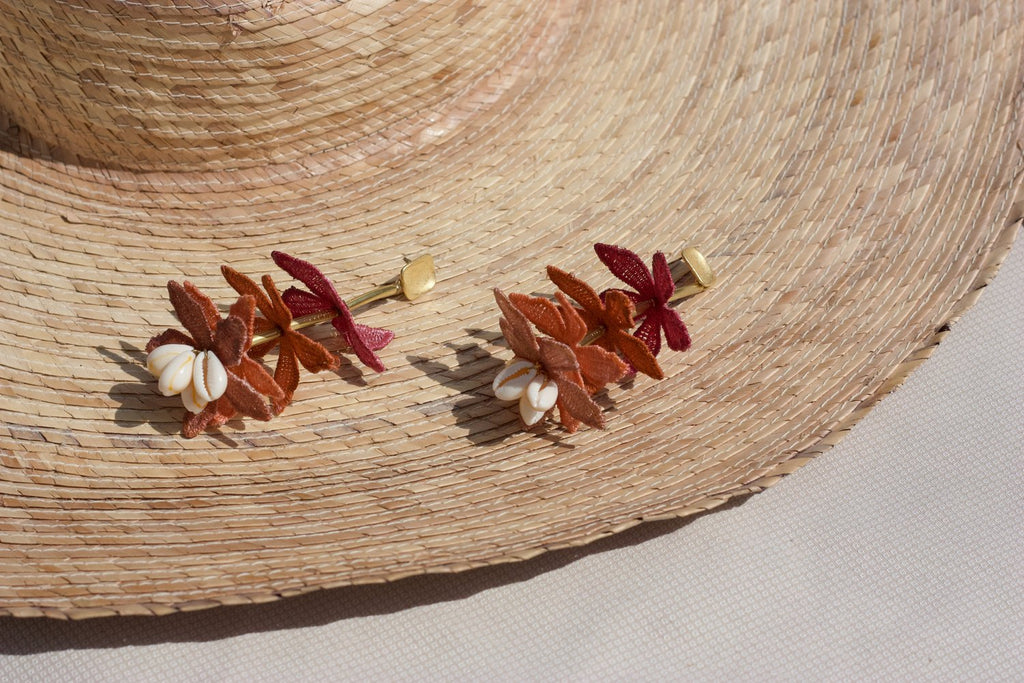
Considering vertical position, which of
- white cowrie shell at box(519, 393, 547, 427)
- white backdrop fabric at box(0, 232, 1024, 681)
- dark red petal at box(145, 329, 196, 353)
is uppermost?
dark red petal at box(145, 329, 196, 353)

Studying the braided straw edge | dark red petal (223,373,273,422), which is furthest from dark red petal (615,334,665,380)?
dark red petal (223,373,273,422)

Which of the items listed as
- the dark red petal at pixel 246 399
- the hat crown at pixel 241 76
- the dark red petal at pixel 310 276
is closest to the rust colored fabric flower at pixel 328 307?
the dark red petal at pixel 310 276

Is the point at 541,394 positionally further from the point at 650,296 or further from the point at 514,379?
the point at 650,296

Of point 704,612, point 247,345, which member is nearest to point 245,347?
point 247,345

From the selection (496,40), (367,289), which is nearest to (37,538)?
(367,289)

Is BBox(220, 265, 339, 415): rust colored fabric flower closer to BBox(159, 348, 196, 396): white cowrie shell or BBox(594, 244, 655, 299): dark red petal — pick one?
BBox(159, 348, 196, 396): white cowrie shell

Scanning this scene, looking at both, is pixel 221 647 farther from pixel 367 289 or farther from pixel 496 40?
pixel 496 40

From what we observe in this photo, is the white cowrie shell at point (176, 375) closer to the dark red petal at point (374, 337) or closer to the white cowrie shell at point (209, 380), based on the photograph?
the white cowrie shell at point (209, 380)
